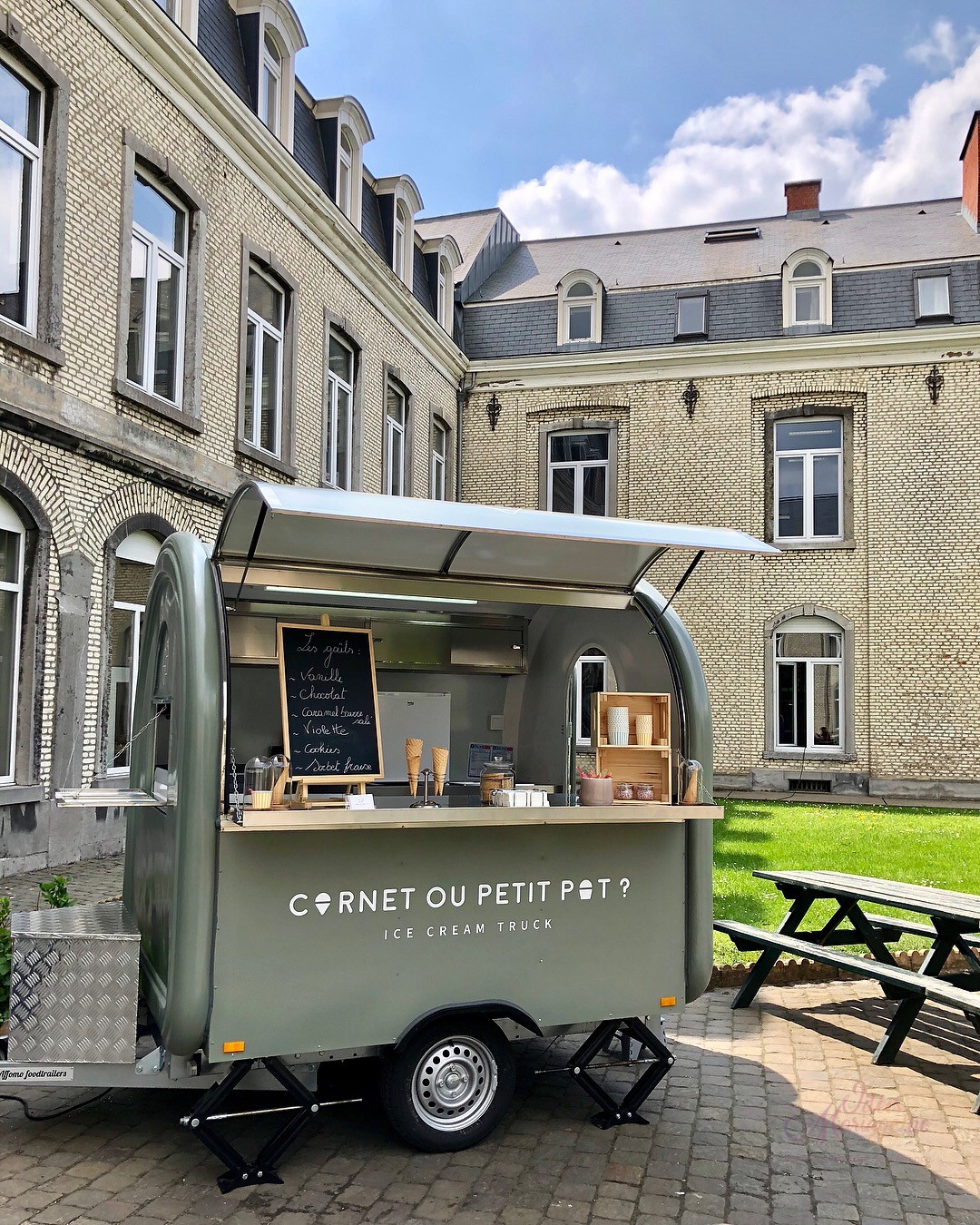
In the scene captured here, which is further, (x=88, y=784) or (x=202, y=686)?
(x=88, y=784)

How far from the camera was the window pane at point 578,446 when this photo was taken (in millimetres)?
20797

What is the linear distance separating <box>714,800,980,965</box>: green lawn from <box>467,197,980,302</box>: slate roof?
10.1 m

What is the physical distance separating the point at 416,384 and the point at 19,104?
32.4 feet

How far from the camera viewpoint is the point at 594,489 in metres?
20.7

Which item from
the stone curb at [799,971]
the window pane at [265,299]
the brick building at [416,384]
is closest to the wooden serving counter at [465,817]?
the stone curb at [799,971]

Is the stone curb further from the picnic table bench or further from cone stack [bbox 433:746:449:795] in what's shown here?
cone stack [bbox 433:746:449:795]

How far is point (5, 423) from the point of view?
8.92m

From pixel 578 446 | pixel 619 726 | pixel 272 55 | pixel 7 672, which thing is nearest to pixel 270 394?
pixel 272 55

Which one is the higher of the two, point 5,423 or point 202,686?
point 5,423

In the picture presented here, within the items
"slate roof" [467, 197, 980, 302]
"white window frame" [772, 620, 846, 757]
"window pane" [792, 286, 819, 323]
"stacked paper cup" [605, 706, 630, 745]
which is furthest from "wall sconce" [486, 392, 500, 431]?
"stacked paper cup" [605, 706, 630, 745]

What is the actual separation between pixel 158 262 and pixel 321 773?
28.4 ft

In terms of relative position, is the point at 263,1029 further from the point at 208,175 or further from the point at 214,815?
the point at 208,175

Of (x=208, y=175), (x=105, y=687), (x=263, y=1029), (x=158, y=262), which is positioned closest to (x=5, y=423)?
(x=105, y=687)

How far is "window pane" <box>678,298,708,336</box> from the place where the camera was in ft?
66.5
